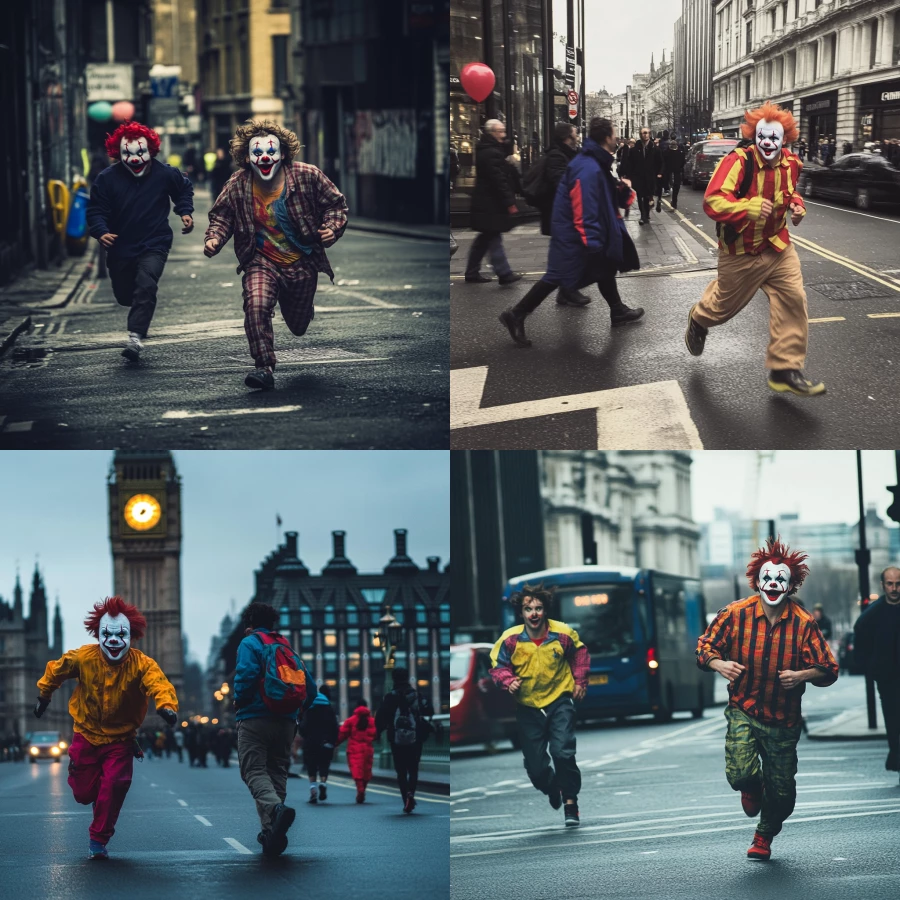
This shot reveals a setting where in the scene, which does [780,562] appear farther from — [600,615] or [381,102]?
[381,102]

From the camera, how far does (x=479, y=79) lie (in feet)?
51.2

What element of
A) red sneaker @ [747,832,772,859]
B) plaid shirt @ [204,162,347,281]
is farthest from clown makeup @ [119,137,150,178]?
red sneaker @ [747,832,772,859]

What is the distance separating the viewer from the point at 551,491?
31.7 m

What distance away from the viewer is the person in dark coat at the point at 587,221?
12.3 m

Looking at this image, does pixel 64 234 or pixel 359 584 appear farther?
pixel 359 584

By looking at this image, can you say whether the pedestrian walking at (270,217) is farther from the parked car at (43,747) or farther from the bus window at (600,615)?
the parked car at (43,747)

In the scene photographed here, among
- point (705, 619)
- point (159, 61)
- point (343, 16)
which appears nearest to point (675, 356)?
point (705, 619)

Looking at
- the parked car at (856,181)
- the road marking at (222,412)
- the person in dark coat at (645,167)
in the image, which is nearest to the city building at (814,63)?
the parked car at (856,181)

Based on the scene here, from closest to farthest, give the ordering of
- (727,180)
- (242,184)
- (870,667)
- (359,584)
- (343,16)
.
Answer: (870,667) → (727,180) → (242,184) → (343,16) → (359,584)

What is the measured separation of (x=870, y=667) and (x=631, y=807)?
1780 millimetres

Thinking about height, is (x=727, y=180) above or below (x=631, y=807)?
above

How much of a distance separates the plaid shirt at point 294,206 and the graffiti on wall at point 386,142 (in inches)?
1199

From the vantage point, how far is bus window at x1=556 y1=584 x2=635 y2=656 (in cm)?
1498

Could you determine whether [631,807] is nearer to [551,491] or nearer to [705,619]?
[705,619]
